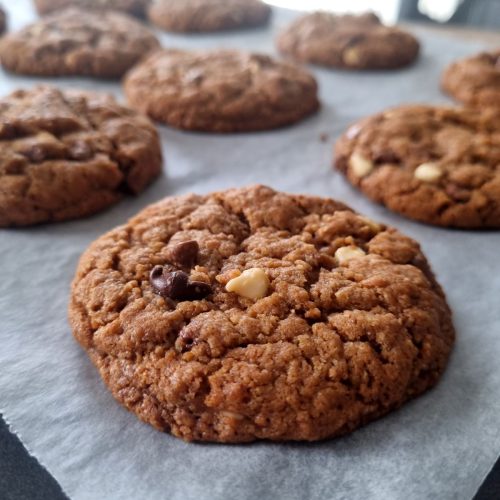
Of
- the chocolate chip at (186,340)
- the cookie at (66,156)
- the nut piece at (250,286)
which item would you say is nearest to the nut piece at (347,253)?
the nut piece at (250,286)

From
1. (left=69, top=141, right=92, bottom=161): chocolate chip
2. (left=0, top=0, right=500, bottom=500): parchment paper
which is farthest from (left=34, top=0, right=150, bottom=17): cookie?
(left=0, top=0, right=500, bottom=500): parchment paper

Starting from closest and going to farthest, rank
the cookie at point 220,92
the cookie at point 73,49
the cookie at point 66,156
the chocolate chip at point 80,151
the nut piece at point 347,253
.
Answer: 1. the nut piece at point 347,253
2. the cookie at point 66,156
3. the chocolate chip at point 80,151
4. the cookie at point 220,92
5. the cookie at point 73,49

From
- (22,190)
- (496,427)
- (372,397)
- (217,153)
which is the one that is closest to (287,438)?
(372,397)

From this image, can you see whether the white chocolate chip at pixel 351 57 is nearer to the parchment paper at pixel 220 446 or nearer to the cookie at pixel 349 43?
the cookie at pixel 349 43

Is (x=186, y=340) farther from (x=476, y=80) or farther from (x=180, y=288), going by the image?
(x=476, y=80)

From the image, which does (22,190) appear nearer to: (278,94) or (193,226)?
(193,226)

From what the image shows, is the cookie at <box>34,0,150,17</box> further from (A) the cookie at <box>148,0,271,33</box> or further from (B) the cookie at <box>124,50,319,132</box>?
(B) the cookie at <box>124,50,319,132</box>
